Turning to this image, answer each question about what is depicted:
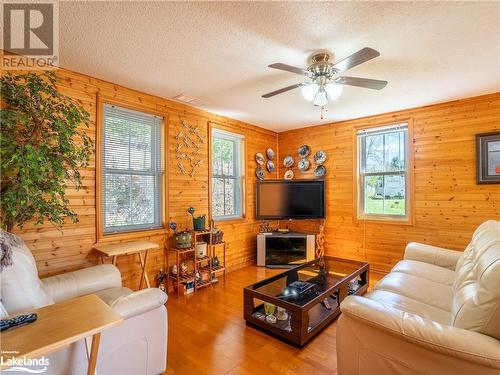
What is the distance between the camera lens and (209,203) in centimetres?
371

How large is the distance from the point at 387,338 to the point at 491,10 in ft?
7.10

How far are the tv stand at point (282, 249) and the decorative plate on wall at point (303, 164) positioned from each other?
4.02 feet

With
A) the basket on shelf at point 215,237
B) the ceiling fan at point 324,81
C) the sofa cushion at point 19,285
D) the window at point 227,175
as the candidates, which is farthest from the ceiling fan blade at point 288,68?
the basket on shelf at point 215,237

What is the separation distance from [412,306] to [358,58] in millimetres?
1811

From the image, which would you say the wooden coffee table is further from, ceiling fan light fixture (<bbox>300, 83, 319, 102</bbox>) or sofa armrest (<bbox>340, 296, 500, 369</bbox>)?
ceiling fan light fixture (<bbox>300, 83, 319, 102</bbox>)

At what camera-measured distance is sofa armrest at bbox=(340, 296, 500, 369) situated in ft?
3.43

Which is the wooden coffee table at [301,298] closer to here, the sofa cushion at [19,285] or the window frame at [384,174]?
the window frame at [384,174]

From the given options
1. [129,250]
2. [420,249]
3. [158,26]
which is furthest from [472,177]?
[129,250]

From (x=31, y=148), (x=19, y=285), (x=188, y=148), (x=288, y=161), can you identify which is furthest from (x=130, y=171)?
(x=288, y=161)

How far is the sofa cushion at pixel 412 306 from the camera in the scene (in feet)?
5.44

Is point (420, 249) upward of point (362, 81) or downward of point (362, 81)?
downward

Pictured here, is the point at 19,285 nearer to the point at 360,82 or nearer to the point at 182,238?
the point at 182,238

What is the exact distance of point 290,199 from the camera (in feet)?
14.2

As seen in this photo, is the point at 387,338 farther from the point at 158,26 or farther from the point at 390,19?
the point at 158,26
